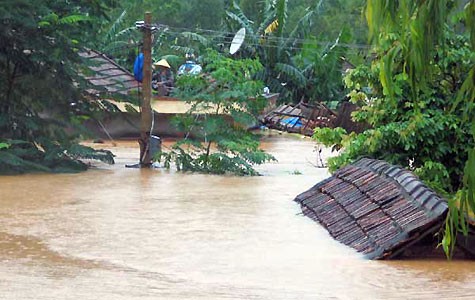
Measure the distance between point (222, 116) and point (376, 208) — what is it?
35.3 feet

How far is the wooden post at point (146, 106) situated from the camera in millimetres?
23375

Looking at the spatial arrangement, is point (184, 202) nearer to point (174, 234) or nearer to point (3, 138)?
point (174, 234)

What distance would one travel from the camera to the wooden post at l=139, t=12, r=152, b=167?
76.7 ft

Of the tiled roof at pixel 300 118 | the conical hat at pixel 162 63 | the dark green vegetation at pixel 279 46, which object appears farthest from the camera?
the dark green vegetation at pixel 279 46

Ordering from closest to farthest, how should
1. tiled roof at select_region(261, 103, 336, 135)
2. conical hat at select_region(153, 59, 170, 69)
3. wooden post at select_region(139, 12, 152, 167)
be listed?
wooden post at select_region(139, 12, 152, 167)
tiled roof at select_region(261, 103, 336, 135)
conical hat at select_region(153, 59, 170, 69)

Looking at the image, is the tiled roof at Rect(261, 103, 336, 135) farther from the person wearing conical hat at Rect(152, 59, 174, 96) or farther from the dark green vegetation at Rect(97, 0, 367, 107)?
the person wearing conical hat at Rect(152, 59, 174, 96)

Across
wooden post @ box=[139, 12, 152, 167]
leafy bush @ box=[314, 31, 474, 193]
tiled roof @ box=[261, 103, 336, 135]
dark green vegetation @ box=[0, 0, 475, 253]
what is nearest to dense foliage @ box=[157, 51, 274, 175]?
dark green vegetation @ box=[0, 0, 475, 253]

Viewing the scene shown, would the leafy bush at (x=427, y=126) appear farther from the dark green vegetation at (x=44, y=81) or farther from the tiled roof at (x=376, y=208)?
the dark green vegetation at (x=44, y=81)

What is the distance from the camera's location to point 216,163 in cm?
2227

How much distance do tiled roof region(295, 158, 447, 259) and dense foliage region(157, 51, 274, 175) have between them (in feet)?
22.4

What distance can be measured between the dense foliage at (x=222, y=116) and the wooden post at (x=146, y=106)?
0.62 metres

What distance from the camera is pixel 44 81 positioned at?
23094 millimetres

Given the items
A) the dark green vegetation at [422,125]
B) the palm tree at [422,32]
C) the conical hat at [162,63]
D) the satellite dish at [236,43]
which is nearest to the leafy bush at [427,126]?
the dark green vegetation at [422,125]

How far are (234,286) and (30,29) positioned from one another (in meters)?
14.2
